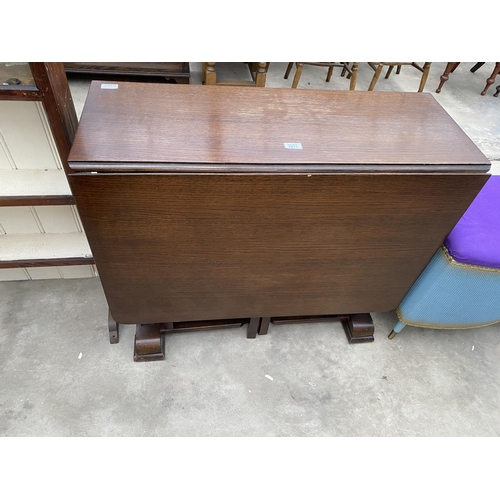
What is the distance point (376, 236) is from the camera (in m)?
1.28

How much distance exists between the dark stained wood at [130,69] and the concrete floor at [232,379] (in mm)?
1685

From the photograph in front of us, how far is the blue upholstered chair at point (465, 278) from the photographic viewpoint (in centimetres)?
133

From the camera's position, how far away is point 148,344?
5.14 ft

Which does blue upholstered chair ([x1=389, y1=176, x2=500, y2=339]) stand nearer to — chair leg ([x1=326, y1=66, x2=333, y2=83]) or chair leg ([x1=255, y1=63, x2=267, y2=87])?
chair leg ([x1=255, y1=63, x2=267, y2=87])

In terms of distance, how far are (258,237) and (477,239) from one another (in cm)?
79

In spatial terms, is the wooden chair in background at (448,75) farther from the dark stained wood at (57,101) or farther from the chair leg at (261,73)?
the dark stained wood at (57,101)

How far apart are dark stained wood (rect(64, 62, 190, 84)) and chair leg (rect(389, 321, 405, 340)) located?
7.34ft

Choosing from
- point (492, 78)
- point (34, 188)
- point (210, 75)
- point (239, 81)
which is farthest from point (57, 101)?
point (492, 78)

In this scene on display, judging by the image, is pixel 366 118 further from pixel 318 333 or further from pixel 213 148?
pixel 318 333

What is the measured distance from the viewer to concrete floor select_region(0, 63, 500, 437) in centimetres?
145

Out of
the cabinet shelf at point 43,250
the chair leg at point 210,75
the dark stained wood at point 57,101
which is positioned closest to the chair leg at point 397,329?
the cabinet shelf at point 43,250

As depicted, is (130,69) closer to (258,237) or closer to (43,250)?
(43,250)

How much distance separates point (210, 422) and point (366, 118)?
1.24 meters
